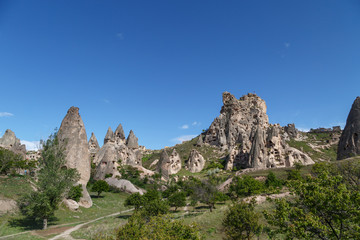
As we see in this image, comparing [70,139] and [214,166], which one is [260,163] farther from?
[70,139]

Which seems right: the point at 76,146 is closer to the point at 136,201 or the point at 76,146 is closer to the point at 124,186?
the point at 136,201

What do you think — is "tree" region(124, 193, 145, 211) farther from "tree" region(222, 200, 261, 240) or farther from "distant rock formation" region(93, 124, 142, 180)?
"distant rock formation" region(93, 124, 142, 180)

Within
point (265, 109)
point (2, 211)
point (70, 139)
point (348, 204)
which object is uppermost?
point (265, 109)

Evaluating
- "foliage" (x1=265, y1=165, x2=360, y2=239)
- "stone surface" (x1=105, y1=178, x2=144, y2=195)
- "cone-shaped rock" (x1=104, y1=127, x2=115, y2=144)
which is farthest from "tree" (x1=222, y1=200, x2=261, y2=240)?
"cone-shaped rock" (x1=104, y1=127, x2=115, y2=144)

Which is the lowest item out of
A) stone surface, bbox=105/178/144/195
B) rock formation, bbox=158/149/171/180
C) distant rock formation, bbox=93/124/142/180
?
stone surface, bbox=105/178/144/195

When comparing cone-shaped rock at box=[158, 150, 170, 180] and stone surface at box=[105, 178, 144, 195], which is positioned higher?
cone-shaped rock at box=[158, 150, 170, 180]

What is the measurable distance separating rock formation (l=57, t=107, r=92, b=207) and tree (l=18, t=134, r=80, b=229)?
6.76 m

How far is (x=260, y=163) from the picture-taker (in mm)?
70188

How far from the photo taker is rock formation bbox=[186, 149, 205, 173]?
8261 centimetres

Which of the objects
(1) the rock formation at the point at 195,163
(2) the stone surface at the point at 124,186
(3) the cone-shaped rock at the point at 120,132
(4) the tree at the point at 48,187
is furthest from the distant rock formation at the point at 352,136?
(3) the cone-shaped rock at the point at 120,132

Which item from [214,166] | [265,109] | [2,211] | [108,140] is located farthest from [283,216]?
[265,109]

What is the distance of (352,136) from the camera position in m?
45.3

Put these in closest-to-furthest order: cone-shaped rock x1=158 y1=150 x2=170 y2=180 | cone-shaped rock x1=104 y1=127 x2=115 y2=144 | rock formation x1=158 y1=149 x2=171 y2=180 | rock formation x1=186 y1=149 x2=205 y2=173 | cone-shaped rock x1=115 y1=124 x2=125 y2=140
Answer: rock formation x1=158 y1=149 x2=171 y2=180 < cone-shaped rock x1=158 y1=150 x2=170 y2=180 < rock formation x1=186 y1=149 x2=205 y2=173 < cone-shaped rock x1=104 y1=127 x2=115 y2=144 < cone-shaped rock x1=115 y1=124 x2=125 y2=140

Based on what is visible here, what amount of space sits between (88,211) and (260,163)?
5640 centimetres
